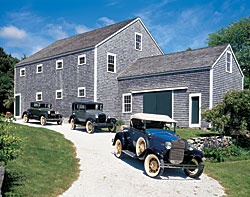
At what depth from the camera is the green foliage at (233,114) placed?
547 inches

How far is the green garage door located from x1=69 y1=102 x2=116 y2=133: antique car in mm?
5465

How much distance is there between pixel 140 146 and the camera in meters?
8.96

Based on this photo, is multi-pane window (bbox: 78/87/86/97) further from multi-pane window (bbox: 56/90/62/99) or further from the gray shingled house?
multi-pane window (bbox: 56/90/62/99)

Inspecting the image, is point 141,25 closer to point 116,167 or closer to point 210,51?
point 210,51

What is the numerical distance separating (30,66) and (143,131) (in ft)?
84.0

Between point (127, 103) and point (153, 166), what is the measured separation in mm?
16542

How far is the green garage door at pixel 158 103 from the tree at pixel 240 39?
629 inches

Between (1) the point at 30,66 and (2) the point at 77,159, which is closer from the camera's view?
(2) the point at 77,159

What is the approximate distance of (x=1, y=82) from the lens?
1518 inches

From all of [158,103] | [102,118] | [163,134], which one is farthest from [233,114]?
[158,103]

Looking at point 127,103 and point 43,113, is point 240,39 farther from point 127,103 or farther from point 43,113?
point 43,113

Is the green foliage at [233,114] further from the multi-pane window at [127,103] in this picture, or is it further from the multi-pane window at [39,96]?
the multi-pane window at [39,96]

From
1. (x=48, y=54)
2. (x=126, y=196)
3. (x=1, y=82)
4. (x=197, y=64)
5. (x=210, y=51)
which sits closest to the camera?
(x=126, y=196)

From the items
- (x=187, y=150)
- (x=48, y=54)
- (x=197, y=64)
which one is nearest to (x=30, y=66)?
(x=48, y=54)
